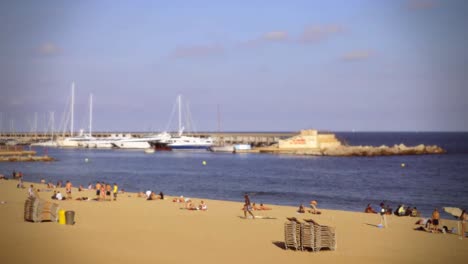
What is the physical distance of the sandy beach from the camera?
15.5 m

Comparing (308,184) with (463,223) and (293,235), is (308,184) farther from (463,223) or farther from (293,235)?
(293,235)

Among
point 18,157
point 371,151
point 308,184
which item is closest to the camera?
point 308,184

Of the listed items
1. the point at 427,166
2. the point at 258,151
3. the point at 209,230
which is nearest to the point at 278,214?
the point at 209,230

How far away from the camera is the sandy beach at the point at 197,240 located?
50.9 feet

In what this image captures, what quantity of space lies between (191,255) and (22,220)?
8185mm

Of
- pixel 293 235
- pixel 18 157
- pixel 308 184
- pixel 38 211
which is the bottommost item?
pixel 308 184

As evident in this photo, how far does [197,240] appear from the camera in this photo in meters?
18.3

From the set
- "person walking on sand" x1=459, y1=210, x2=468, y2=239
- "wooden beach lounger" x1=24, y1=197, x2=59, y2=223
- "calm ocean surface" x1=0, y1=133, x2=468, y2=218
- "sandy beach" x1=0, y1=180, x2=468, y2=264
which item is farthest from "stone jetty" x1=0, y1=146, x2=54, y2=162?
"person walking on sand" x1=459, y1=210, x2=468, y2=239

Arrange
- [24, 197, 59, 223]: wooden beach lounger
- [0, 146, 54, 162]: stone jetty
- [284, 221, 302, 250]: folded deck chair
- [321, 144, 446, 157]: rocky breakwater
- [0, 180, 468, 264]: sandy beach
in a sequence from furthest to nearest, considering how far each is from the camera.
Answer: [321, 144, 446, 157]: rocky breakwater < [0, 146, 54, 162]: stone jetty < [24, 197, 59, 223]: wooden beach lounger < [284, 221, 302, 250]: folded deck chair < [0, 180, 468, 264]: sandy beach

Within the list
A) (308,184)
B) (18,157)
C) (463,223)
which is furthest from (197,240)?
(18,157)

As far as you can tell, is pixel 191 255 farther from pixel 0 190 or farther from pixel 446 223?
pixel 0 190

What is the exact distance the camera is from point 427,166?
76.8m

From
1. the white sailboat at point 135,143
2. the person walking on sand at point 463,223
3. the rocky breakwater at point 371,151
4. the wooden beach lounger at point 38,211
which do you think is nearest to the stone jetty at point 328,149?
the rocky breakwater at point 371,151

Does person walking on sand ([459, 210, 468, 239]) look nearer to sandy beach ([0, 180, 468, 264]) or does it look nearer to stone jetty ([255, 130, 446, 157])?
sandy beach ([0, 180, 468, 264])
